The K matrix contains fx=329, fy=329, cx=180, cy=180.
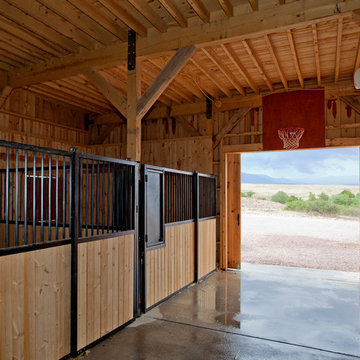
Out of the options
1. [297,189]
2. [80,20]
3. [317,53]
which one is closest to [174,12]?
[80,20]

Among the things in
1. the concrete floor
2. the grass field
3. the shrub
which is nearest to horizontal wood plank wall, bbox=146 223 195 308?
the concrete floor

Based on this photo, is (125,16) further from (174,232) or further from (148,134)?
(148,134)

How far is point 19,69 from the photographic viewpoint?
472 cm

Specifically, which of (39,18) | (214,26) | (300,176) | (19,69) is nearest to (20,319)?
(39,18)

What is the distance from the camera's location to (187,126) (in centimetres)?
645

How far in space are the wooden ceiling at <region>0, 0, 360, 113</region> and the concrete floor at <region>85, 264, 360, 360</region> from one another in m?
2.88

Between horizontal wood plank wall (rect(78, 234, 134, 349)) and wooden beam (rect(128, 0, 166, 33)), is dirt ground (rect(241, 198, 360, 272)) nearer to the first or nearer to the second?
horizontal wood plank wall (rect(78, 234, 134, 349))

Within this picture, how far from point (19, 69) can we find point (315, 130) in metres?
4.56

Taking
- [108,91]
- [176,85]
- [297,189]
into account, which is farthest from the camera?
[297,189]

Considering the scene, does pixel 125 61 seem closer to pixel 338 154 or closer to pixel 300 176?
pixel 300 176

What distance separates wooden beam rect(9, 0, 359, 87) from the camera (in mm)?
2953

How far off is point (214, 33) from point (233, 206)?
11.3 feet

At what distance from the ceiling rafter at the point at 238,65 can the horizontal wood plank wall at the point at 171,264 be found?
233 centimetres

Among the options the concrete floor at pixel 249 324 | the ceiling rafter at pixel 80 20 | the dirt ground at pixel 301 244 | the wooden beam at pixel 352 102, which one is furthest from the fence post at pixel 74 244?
the dirt ground at pixel 301 244
